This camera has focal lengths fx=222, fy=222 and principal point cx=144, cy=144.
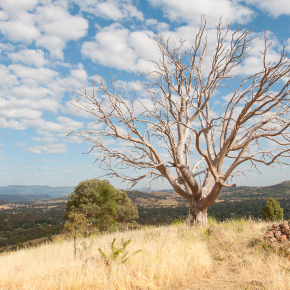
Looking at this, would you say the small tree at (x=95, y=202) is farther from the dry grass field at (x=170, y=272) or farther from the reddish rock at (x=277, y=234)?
the reddish rock at (x=277, y=234)

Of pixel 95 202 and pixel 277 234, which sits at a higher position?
pixel 277 234

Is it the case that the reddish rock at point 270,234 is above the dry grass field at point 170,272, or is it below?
above

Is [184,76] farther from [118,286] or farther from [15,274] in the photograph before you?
[15,274]

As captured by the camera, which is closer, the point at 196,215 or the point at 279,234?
the point at 279,234

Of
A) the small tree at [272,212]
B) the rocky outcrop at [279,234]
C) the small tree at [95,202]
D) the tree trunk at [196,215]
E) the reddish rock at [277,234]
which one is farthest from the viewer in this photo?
the small tree at [95,202]

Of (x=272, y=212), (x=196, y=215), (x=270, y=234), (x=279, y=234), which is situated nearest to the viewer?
(x=279, y=234)

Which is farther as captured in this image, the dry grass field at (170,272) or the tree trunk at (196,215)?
the tree trunk at (196,215)

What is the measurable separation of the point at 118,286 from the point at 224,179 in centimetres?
482

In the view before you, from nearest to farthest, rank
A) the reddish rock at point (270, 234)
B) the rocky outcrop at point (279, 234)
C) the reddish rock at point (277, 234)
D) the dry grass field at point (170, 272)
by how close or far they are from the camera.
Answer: the dry grass field at point (170, 272), the rocky outcrop at point (279, 234), the reddish rock at point (277, 234), the reddish rock at point (270, 234)

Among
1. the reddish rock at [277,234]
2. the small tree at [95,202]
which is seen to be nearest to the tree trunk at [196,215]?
the reddish rock at [277,234]

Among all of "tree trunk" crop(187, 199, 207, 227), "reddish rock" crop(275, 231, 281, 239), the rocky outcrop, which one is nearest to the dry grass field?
the rocky outcrop

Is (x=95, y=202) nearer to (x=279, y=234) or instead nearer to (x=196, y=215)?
(x=196, y=215)

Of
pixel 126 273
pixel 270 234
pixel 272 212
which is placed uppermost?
pixel 270 234

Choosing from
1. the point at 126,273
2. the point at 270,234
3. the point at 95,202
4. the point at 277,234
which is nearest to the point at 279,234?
the point at 277,234
